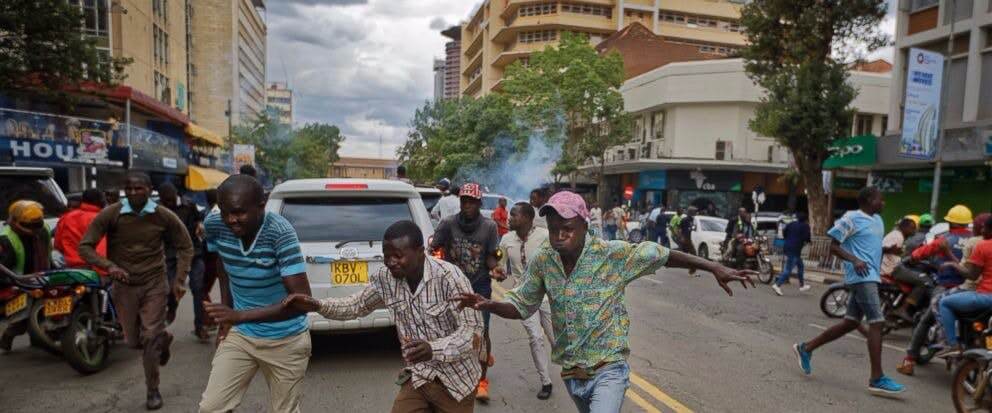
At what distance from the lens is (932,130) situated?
50.4 ft

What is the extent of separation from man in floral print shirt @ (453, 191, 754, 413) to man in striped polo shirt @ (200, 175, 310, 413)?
3.84ft

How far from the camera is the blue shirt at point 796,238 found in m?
13.0

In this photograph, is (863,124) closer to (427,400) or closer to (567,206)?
(567,206)

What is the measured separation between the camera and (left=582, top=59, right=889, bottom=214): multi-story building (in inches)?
1270

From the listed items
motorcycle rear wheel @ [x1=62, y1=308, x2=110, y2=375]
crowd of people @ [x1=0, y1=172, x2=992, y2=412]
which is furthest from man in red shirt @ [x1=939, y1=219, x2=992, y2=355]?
motorcycle rear wheel @ [x1=62, y1=308, x2=110, y2=375]

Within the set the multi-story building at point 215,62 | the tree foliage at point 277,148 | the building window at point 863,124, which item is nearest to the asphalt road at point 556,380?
the building window at point 863,124

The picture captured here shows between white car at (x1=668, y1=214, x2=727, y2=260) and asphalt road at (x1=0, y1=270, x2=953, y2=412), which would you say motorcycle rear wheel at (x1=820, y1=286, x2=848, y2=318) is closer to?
asphalt road at (x1=0, y1=270, x2=953, y2=412)

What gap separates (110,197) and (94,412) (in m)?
4.09

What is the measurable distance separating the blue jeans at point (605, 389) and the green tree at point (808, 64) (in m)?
16.6

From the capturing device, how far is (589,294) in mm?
2947

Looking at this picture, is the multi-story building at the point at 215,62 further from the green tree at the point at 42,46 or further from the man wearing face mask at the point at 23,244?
the man wearing face mask at the point at 23,244

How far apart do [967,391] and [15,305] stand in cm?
796

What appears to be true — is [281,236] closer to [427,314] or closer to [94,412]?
[427,314]

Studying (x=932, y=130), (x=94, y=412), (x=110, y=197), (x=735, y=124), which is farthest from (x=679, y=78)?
(x=94, y=412)
